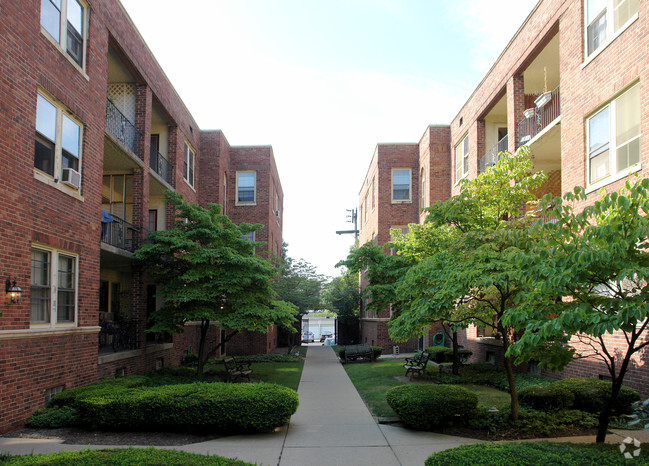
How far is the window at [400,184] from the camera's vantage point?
29.8 m

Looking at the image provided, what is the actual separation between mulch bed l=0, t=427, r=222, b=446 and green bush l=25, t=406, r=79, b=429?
14cm

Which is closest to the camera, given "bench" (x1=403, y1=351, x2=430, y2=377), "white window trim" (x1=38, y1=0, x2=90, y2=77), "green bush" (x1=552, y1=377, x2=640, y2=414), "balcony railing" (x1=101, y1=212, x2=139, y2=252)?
"green bush" (x1=552, y1=377, x2=640, y2=414)

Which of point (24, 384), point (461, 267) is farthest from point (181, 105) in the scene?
point (461, 267)

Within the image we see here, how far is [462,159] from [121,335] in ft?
53.2

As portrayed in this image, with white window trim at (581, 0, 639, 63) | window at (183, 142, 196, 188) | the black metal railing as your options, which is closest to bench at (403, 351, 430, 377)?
the black metal railing

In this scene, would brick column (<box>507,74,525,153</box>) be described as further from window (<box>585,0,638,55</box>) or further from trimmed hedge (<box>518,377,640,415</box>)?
trimmed hedge (<box>518,377,640,415</box>)

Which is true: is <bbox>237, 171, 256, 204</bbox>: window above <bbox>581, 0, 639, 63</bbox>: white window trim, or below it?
below

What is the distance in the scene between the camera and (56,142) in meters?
10.8

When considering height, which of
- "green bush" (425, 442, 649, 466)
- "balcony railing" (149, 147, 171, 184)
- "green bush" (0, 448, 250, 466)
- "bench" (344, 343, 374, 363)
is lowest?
"bench" (344, 343, 374, 363)

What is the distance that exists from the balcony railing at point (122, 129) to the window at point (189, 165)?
542 centimetres

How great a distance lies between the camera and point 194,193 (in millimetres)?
23109

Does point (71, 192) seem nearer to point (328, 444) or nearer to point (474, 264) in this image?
point (328, 444)

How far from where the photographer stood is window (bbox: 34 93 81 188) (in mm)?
10297

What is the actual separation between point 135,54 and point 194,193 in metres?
8.55
